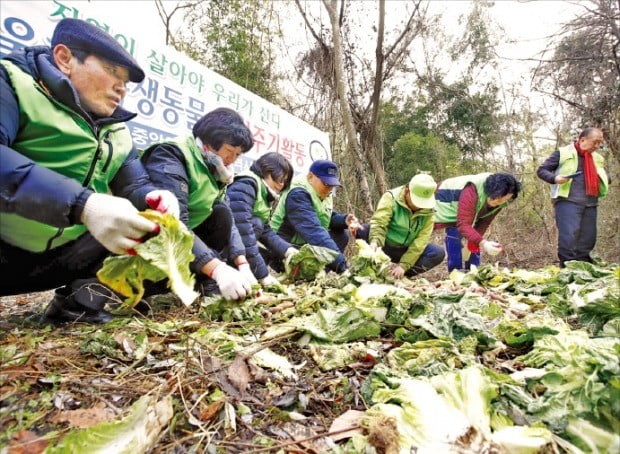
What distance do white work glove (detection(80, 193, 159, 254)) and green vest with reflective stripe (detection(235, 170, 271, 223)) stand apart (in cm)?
248

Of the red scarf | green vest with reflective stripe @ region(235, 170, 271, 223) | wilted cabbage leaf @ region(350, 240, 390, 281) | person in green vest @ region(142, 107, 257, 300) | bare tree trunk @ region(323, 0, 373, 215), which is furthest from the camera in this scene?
bare tree trunk @ region(323, 0, 373, 215)

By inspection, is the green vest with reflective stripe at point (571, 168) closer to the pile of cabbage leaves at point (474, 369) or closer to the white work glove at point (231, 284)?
the pile of cabbage leaves at point (474, 369)

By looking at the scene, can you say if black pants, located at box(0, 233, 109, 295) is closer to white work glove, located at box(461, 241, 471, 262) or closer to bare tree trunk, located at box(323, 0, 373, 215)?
white work glove, located at box(461, 241, 471, 262)

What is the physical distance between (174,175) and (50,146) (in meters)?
0.82

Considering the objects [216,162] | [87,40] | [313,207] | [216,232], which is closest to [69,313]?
[216,232]

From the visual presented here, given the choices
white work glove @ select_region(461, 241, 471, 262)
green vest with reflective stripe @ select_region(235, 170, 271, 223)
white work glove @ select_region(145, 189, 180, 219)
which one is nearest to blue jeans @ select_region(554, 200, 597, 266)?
white work glove @ select_region(461, 241, 471, 262)

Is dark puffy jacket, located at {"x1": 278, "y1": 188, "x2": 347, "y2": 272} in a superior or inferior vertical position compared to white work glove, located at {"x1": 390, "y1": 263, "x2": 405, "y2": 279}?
superior

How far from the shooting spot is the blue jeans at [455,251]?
5840 mm

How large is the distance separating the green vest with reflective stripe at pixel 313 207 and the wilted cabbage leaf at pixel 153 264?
3.03 meters

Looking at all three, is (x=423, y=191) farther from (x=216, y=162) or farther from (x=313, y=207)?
(x=216, y=162)

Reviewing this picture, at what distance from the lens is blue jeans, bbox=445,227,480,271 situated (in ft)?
19.2

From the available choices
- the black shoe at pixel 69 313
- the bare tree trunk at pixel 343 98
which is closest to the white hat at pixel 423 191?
the bare tree trunk at pixel 343 98

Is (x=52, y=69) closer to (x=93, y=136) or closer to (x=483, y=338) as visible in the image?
(x=93, y=136)

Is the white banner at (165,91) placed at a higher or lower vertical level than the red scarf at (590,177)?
higher
